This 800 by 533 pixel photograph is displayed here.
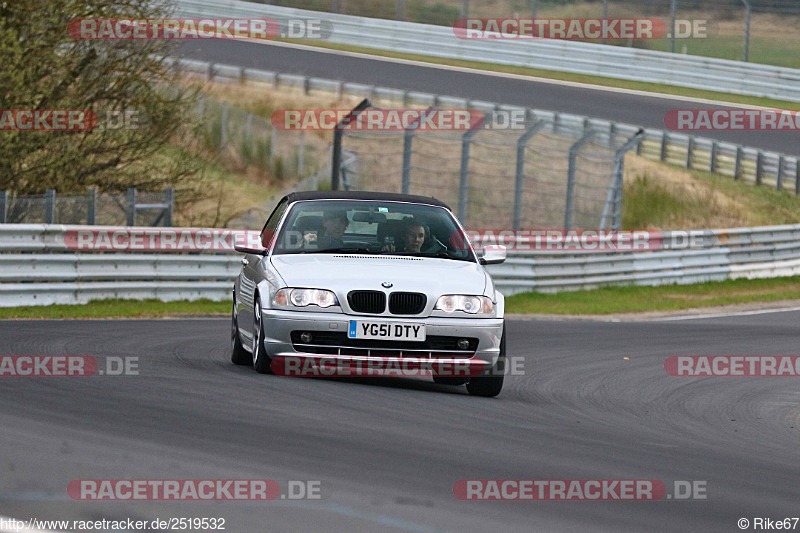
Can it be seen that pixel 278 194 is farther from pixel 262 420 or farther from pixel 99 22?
pixel 262 420

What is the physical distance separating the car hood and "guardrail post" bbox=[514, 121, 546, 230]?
1194 centimetres

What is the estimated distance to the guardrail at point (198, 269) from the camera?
51.5ft

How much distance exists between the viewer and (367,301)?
30.2 feet

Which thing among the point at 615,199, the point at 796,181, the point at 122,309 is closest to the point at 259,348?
the point at 122,309

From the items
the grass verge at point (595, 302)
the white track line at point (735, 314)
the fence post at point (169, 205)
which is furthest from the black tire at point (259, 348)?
the white track line at point (735, 314)

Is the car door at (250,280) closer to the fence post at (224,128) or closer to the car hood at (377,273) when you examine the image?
the car hood at (377,273)

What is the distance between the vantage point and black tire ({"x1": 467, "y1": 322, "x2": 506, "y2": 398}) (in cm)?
955

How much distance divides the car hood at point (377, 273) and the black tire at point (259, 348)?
38 cm

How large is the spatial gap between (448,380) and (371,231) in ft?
4.28

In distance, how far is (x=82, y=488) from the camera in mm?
5734

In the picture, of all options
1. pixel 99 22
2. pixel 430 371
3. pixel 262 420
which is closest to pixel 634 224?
pixel 99 22

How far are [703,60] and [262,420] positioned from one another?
3152 cm

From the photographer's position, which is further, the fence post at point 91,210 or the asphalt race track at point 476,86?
the asphalt race track at point 476,86

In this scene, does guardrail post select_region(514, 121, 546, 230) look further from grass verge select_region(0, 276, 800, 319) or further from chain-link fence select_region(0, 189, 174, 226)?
chain-link fence select_region(0, 189, 174, 226)
